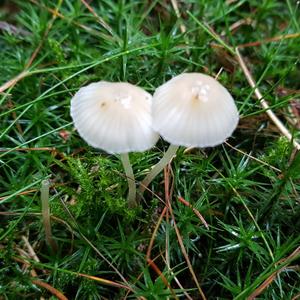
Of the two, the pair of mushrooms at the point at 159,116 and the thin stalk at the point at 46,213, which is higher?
the pair of mushrooms at the point at 159,116

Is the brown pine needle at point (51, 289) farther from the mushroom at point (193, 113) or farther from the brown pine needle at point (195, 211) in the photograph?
the mushroom at point (193, 113)

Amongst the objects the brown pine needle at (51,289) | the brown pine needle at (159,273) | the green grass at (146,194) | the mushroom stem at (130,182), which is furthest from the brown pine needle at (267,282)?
the brown pine needle at (51,289)

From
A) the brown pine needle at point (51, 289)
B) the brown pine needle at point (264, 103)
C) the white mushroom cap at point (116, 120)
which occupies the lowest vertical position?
the brown pine needle at point (51, 289)

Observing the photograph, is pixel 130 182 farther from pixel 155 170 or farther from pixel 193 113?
pixel 193 113

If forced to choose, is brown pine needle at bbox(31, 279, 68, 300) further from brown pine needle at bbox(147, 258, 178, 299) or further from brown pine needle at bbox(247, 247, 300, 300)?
brown pine needle at bbox(247, 247, 300, 300)

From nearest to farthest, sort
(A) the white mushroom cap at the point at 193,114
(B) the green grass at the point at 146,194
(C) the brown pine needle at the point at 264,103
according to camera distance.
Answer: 1. (A) the white mushroom cap at the point at 193,114
2. (B) the green grass at the point at 146,194
3. (C) the brown pine needle at the point at 264,103

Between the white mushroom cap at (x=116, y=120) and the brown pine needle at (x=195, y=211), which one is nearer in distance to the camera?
the white mushroom cap at (x=116, y=120)

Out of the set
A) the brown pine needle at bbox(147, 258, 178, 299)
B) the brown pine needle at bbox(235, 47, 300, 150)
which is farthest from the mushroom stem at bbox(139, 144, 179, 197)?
the brown pine needle at bbox(235, 47, 300, 150)

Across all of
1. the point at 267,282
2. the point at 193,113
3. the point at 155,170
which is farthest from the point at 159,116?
the point at 267,282
